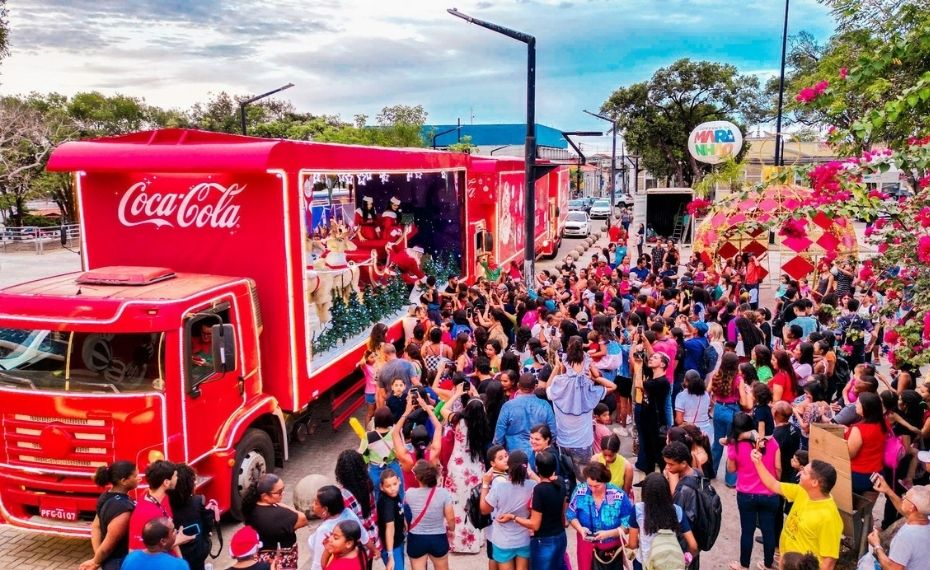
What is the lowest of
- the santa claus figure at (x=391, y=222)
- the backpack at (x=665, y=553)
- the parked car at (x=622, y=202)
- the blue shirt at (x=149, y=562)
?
the backpack at (x=665, y=553)

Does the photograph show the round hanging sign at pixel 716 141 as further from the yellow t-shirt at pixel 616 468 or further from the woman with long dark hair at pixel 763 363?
the yellow t-shirt at pixel 616 468

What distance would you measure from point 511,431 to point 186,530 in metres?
2.76

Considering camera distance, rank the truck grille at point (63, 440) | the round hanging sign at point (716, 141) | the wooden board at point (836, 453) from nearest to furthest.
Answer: the wooden board at point (836, 453) < the truck grille at point (63, 440) < the round hanging sign at point (716, 141)

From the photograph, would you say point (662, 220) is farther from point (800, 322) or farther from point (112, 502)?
point (112, 502)

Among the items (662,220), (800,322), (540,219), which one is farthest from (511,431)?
(662,220)

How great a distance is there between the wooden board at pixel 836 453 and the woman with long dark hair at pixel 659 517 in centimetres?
152

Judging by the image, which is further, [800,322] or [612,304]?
[612,304]

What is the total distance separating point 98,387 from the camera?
611cm

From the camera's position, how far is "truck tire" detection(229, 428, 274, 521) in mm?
7062

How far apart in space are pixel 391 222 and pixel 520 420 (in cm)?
969

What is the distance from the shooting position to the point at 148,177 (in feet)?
25.4

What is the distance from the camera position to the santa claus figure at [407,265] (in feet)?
48.3

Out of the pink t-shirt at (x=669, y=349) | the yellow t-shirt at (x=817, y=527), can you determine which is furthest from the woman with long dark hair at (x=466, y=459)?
the pink t-shirt at (x=669, y=349)

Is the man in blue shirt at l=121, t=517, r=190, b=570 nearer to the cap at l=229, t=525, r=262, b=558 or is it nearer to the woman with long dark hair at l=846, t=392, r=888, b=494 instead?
the cap at l=229, t=525, r=262, b=558
